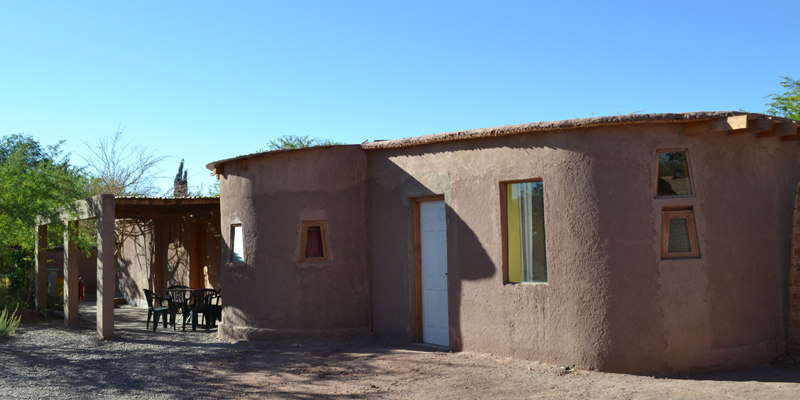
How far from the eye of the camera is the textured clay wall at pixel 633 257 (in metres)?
7.55

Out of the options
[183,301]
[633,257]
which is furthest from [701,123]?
[183,301]

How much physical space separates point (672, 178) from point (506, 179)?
1.91m

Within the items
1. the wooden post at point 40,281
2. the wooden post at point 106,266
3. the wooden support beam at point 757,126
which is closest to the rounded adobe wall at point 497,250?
the wooden support beam at point 757,126

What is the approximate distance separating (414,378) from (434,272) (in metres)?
2.06

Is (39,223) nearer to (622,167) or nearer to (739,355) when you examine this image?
(622,167)

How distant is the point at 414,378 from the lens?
7.59 m

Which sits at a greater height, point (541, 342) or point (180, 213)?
point (180, 213)

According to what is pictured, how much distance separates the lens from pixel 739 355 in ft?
25.5

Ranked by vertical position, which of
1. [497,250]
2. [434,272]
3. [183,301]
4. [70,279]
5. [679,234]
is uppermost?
[679,234]

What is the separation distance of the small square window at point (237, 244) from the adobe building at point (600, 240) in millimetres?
2451

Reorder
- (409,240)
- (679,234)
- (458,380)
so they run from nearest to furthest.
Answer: (458,380), (679,234), (409,240)

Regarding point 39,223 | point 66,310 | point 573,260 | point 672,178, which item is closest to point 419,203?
point 573,260

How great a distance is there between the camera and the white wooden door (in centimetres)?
924

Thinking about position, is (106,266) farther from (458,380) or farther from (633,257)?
(633,257)
